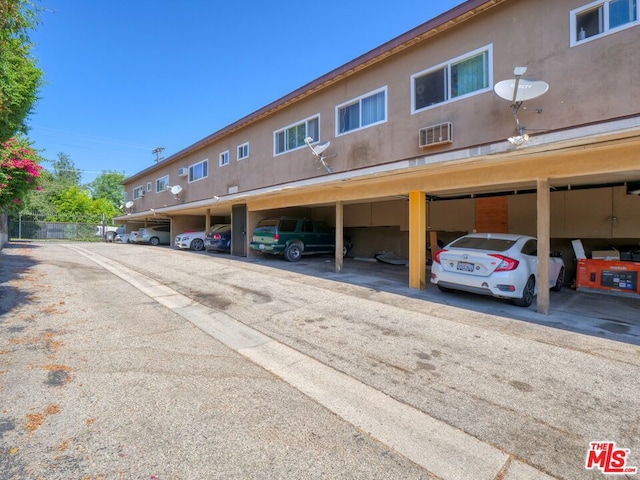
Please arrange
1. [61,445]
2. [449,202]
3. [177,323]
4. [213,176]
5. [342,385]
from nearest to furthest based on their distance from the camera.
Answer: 1. [61,445]
2. [342,385]
3. [177,323]
4. [449,202]
5. [213,176]

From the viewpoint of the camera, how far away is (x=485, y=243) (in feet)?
23.4

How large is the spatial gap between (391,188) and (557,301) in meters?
4.78

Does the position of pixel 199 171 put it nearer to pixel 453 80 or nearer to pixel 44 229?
pixel 453 80

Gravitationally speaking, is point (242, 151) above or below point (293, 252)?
above

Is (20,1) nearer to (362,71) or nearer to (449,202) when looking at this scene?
(362,71)

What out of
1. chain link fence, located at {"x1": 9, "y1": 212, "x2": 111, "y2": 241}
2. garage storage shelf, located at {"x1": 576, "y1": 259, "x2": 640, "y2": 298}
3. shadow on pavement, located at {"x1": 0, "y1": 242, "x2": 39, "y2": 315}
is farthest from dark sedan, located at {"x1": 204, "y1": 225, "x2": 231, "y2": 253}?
chain link fence, located at {"x1": 9, "y1": 212, "x2": 111, "y2": 241}

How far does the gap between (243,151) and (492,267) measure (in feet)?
39.3

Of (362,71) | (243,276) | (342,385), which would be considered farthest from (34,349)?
(362,71)

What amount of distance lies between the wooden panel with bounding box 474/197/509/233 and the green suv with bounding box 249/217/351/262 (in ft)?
21.5

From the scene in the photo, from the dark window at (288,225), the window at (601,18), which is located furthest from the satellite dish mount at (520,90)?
the dark window at (288,225)

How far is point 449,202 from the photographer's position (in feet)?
41.7

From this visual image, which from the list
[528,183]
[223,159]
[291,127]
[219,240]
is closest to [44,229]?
[219,240]

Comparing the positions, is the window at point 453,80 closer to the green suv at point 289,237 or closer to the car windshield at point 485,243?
the car windshield at point 485,243
